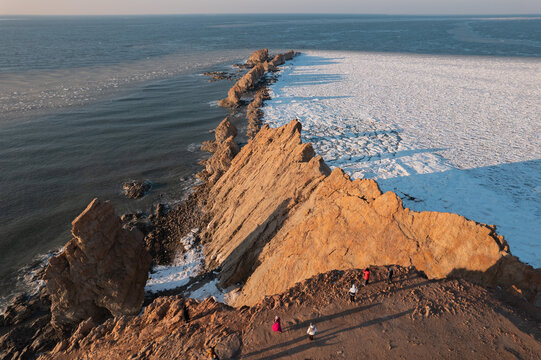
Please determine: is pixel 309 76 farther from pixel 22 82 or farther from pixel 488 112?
pixel 22 82

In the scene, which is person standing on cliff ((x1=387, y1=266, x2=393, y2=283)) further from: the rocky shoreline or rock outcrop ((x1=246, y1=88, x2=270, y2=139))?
rock outcrop ((x1=246, y1=88, x2=270, y2=139))

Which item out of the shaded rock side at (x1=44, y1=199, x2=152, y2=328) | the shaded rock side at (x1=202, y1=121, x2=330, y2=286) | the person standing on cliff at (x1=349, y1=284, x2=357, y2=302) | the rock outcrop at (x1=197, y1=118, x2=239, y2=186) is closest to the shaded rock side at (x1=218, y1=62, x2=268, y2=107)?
the rock outcrop at (x1=197, y1=118, x2=239, y2=186)

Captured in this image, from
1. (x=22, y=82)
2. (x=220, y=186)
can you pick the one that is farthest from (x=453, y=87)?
(x=22, y=82)

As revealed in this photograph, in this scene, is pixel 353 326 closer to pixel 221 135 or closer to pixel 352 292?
pixel 352 292

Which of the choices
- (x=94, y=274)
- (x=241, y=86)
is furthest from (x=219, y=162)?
(x=241, y=86)

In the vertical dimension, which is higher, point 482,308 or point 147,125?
point 482,308
